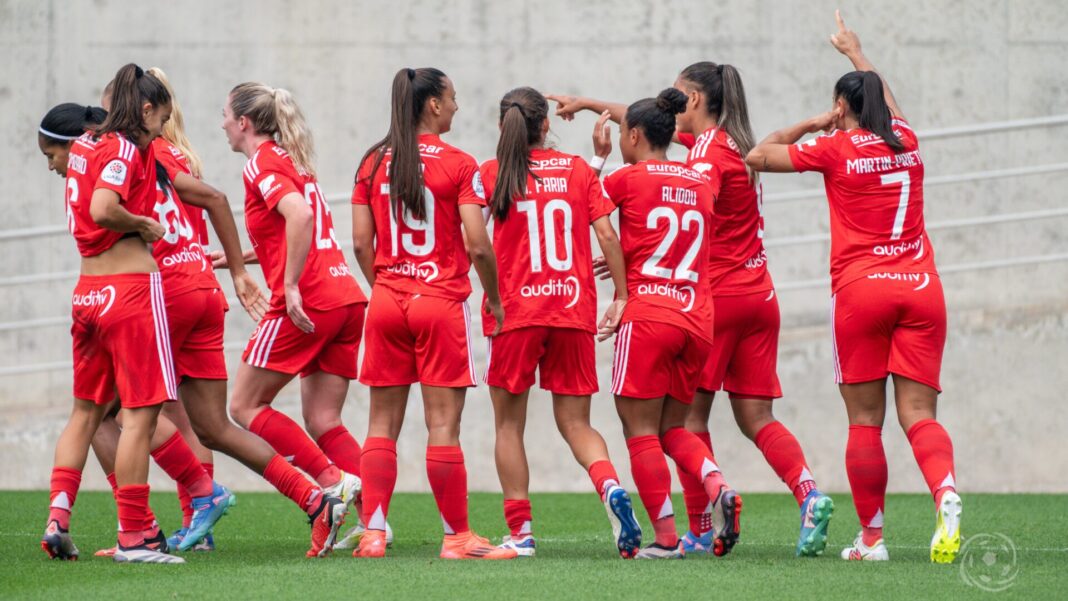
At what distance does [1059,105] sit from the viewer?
9.80 metres

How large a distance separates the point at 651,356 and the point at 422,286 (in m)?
0.93

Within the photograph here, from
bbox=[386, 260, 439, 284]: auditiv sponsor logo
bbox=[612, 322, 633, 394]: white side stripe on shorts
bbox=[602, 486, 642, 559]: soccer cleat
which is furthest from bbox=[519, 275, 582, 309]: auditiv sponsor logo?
bbox=[602, 486, 642, 559]: soccer cleat

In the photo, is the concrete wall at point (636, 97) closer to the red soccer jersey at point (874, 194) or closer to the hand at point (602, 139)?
the hand at point (602, 139)

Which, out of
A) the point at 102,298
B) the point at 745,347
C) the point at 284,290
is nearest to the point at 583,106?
the point at 745,347

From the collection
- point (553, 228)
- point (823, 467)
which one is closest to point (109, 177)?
point (553, 228)

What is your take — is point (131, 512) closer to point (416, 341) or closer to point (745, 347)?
point (416, 341)

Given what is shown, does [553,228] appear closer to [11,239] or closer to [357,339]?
[357,339]

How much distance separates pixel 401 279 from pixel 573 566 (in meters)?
1.27

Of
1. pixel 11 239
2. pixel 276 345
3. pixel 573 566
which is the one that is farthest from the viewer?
pixel 11 239

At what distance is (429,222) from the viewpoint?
206 inches

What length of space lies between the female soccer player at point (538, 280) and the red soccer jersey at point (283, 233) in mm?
824

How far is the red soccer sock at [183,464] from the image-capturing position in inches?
217

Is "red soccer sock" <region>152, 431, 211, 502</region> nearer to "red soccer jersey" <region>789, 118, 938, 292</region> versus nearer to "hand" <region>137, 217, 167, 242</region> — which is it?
"hand" <region>137, 217, 167, 242</region>

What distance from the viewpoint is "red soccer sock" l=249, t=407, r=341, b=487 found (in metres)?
5.72
